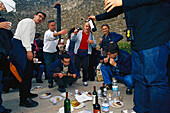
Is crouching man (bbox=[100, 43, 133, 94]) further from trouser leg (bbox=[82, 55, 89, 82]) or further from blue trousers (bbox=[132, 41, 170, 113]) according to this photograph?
blue trousers (bbox=[132, 41, 170, 113])

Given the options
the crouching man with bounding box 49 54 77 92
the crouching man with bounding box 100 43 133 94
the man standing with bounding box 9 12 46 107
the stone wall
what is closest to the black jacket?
the crouching man with bounding box 100 43 133 94

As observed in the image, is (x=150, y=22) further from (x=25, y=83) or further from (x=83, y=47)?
(x=83, y=47)

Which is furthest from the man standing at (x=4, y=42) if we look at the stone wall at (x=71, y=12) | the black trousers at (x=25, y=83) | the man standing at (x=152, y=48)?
the stone wall at (x=71, y=12)

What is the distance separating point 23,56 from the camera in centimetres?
246

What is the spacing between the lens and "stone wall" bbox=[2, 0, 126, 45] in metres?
8.10

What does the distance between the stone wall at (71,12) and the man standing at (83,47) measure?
12.7ft

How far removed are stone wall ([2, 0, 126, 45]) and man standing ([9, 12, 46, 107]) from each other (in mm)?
6163

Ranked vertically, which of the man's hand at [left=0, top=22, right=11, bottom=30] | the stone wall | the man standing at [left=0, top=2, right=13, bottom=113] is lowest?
the man standing at [left=0, top=2, right=13, bottom=113]

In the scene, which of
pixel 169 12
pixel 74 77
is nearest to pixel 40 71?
pixel 74 77

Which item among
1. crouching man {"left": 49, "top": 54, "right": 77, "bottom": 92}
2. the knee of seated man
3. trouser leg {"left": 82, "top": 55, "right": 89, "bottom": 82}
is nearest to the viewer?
the knee of seated man

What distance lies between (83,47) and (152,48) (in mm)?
3133

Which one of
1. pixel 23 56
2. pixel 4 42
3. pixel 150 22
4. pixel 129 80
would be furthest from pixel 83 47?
pixel 150 22

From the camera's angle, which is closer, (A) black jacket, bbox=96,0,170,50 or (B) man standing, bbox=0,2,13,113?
(A) black jacket, bbox=96,0,170,50

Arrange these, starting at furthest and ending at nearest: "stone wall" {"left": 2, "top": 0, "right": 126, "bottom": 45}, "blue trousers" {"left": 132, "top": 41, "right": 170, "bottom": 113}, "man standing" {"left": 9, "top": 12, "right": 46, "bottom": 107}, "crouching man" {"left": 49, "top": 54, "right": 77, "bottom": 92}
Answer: "stone wall" {"left": 2, "top": 0, "right": 126, "bottom": 45} → "crouching man" {"left": 49, "top": 54, "right": 77, "bottom": 92} → "man standing" {"left": 9, "top": 12, "right": 46, "bottom": 107} → "blue trousers" {"left": 132, "top": 41, "right": 170, "bottom": 113}
